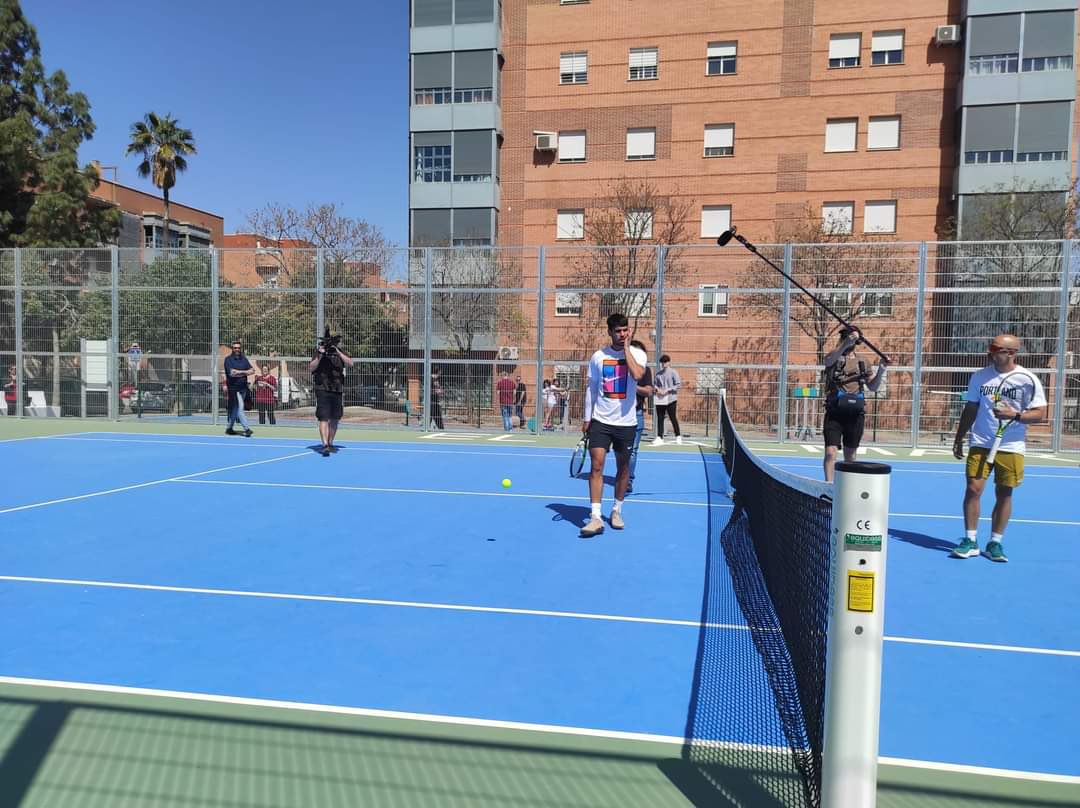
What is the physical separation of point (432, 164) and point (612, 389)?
2718cm

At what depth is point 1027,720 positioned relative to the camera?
3.61 meters

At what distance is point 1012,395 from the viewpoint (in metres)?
6.56

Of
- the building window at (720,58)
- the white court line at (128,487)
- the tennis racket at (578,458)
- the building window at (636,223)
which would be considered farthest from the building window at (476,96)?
the tennis racket at (578,458)

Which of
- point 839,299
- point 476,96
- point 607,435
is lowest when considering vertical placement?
point 607,435

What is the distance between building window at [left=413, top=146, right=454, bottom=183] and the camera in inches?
1272

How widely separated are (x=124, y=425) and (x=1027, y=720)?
1970 cm

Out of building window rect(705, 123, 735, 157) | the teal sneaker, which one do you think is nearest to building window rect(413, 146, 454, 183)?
building window rect(705, 123, 735, 157)

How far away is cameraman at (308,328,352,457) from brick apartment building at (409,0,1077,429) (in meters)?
18.7

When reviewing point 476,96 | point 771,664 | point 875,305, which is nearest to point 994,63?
point 875,305

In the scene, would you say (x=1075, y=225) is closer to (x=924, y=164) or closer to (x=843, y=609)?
(x=924, y=164)

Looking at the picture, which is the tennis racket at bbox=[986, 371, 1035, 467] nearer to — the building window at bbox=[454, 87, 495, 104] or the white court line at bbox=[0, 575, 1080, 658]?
the white court line at bbox=[0, 575, 1080, 658]

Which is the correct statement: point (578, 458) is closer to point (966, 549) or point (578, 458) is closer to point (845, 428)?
point (845, 428)

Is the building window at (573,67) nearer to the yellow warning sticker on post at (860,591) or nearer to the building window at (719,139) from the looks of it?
the building window at (719,139)

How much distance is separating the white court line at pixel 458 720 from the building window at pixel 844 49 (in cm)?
3134
